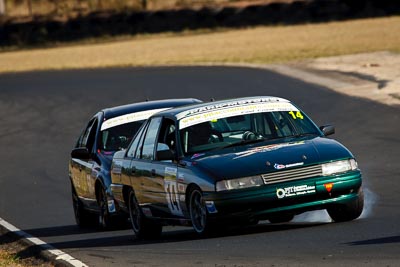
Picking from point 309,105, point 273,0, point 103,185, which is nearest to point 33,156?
point 309,105

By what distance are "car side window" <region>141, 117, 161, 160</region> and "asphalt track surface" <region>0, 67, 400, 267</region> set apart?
2.87ft

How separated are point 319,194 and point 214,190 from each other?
3.10 feet

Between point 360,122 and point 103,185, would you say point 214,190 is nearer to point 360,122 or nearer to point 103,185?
point 103,185

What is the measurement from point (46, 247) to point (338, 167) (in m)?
3.03

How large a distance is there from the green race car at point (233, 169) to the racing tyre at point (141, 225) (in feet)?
0.04

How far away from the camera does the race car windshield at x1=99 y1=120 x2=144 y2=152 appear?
47.6 feet

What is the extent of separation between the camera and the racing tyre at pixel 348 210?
35.9ft

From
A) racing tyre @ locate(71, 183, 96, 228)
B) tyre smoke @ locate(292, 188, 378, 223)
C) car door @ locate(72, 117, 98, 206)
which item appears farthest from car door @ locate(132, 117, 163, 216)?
racing tyre @ locate(71, 183, 96, 228)

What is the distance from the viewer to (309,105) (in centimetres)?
2567

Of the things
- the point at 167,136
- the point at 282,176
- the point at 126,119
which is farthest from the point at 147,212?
the point at 126,119

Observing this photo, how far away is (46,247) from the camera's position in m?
11.8

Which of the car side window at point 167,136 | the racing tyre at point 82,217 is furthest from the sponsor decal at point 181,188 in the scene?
the racing tyre at point 82,217

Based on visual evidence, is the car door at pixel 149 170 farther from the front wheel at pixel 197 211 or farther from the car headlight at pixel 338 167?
the car headlight at pixel 338 167

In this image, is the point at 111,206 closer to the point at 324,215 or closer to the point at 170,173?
the point at 170,173
